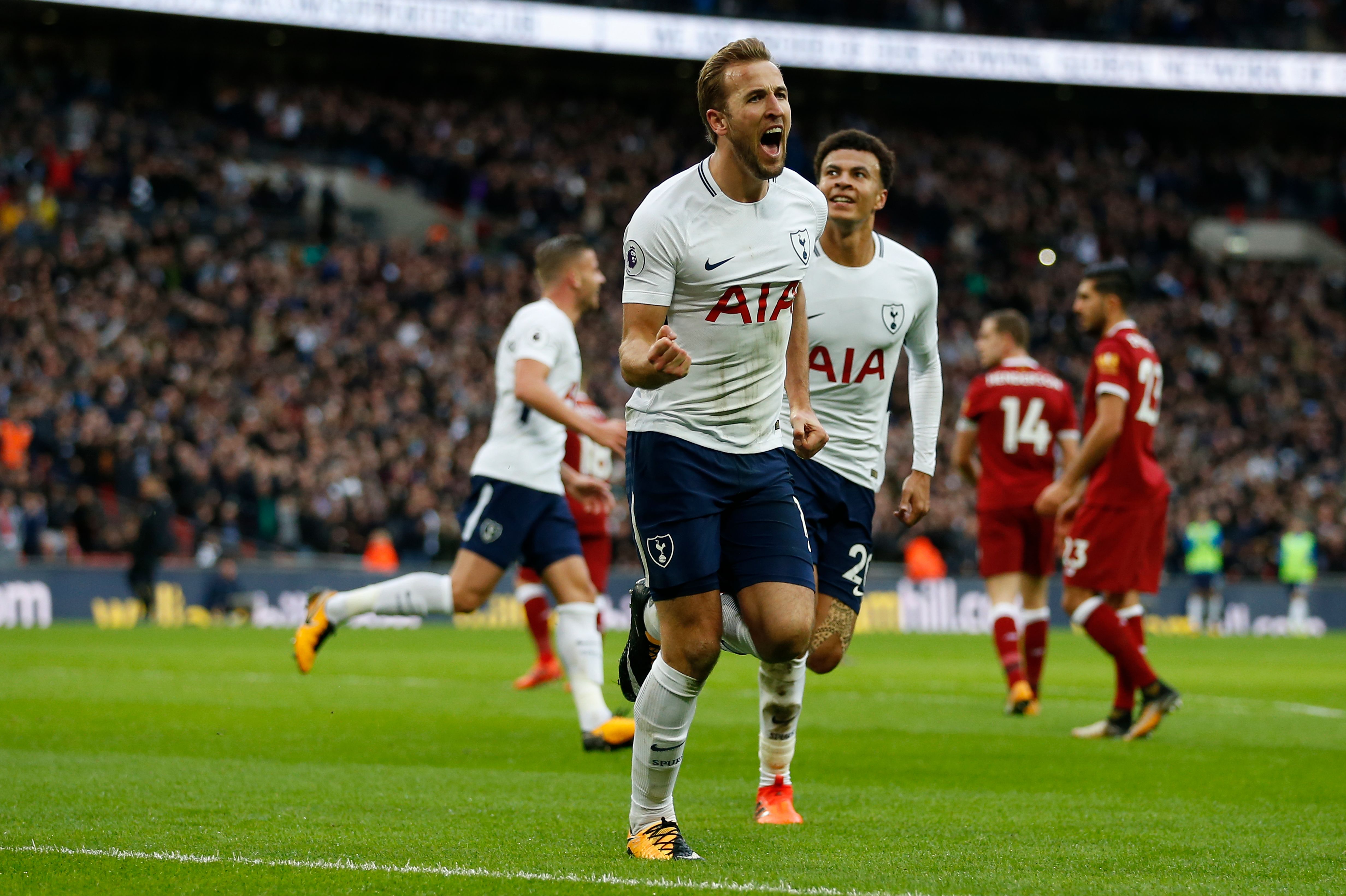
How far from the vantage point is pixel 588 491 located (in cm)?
805

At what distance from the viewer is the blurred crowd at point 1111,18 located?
36844mm

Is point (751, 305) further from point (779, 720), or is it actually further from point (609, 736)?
point (609, 736)

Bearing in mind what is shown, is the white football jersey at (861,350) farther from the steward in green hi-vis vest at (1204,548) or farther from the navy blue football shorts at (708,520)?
the steward in green hi-vis vest at (1204,548)

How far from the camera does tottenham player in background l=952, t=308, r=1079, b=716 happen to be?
1041 cm

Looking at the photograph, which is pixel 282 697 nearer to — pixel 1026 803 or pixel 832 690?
pixel 832 690

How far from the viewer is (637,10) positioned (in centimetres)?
3403

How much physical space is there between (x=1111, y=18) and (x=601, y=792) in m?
36.0

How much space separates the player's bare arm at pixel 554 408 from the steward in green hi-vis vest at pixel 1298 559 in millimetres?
20735

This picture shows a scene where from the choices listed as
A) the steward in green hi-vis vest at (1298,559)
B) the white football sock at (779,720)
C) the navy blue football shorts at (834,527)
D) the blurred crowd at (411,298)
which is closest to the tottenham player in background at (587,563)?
the navy blue football shorts at (834,527)

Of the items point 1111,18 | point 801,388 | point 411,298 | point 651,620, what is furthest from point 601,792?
point 1111,18

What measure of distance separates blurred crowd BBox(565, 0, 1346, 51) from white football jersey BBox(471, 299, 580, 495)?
29.0 m

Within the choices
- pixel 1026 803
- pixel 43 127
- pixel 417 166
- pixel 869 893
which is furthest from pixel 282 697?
pixel 417 166

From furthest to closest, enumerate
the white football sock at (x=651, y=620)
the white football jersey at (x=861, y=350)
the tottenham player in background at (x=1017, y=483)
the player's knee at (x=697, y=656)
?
the tottenham player in background at (x=1017, y=483) < the white football jersey at (x=861, y=350) < the white football sock at (x=651, y=620) < the player's knee at (x=697, y=656)

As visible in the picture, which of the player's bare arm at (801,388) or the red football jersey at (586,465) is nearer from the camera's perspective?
the player's bare arm at (801,388)
